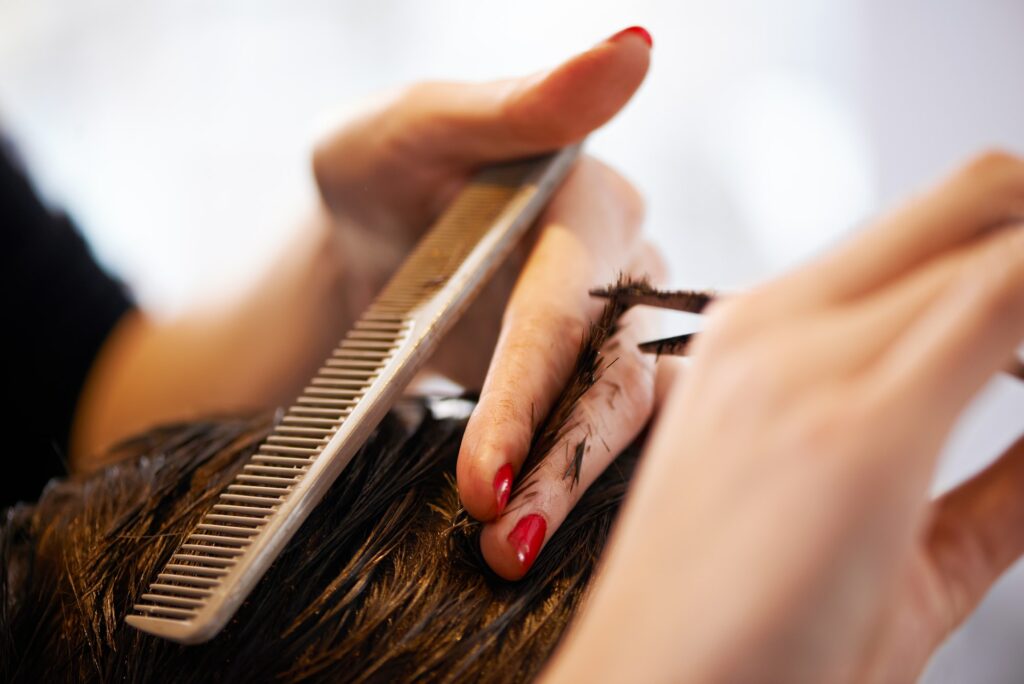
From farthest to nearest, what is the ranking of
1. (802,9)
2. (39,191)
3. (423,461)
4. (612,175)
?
1. (802,9)
2. (39,191)
3. (612,175)
4. (423,461)

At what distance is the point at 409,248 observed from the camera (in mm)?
1426

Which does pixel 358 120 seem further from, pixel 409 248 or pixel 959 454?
pixel 959 454

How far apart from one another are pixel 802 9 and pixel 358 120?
142 cm

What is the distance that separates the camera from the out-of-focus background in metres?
2.09

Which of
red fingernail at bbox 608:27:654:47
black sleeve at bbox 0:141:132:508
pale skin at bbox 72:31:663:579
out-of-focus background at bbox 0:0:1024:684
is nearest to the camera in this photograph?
pale skin at bbox 72:31:663:579

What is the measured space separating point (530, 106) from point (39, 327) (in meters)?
1.15

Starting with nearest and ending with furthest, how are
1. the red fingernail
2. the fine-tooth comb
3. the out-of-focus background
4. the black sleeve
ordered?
the fine-tooth comb, the red fingernail, the black sleeve, the out-of-focus background

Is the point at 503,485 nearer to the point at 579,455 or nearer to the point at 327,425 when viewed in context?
the point at 579,455

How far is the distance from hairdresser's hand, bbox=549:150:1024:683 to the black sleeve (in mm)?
Answer: 1462

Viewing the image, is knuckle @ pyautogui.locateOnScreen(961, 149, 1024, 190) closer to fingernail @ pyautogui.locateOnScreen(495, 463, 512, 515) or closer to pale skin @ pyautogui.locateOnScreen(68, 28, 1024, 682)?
pale skin @ pyautogui.locateOnScreen(68, 28, 1024, 682)

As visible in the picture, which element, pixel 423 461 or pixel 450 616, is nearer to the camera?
pixel 450 616

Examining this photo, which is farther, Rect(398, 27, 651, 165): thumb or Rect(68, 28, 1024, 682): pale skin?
Rect(398, 27, 651, 165): thumb

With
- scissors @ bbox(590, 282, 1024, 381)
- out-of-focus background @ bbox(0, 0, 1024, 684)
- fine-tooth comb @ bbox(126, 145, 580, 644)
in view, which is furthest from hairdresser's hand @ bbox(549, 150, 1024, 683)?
out-of-focus background @ bbox(0, 0, 1024, 684)

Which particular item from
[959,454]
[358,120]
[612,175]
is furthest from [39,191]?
[959,454]
